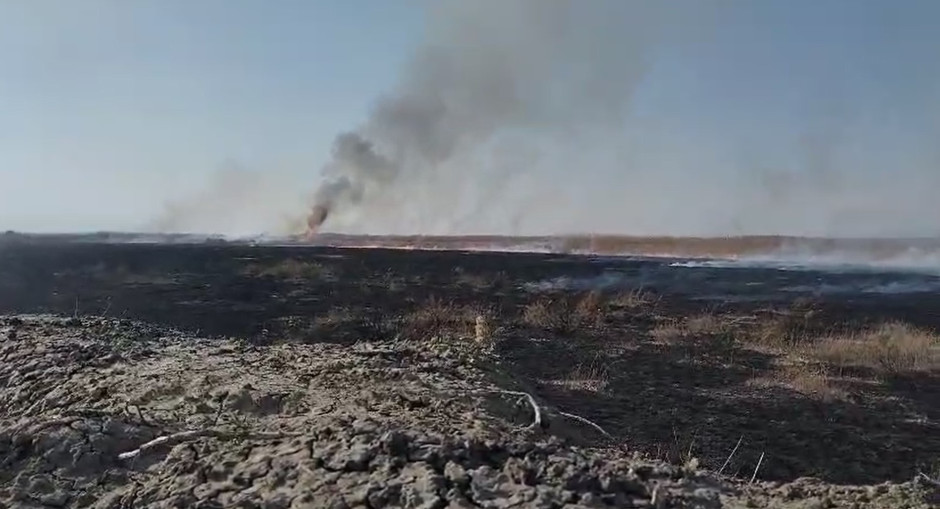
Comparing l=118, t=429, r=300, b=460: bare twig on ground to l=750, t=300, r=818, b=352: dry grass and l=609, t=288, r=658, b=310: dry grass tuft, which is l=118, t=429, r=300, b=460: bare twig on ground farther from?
l=609, t=288, r=658, b=310: dry grass tuft

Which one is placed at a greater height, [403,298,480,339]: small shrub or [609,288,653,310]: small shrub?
[609,288,653,310]: small shrub

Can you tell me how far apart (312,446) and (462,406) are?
188cm

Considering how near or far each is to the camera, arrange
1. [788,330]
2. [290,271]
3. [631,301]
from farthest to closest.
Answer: [290,271] → [631,301] → [788,330]

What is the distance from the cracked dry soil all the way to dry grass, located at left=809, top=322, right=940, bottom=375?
9.30m

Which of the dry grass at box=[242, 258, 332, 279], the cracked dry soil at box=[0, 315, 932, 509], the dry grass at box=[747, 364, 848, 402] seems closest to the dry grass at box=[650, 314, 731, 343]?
the dry grass at box=[747, 364, 848, 402]

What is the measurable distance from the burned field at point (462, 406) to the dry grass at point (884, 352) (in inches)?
2.9

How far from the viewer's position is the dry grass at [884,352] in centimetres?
1495

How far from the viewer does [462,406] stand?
21.5 ft

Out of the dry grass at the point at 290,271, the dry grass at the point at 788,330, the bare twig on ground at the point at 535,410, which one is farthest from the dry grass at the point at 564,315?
the dry grass at the point at 290,271

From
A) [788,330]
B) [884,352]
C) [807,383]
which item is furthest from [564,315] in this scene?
[807,383]

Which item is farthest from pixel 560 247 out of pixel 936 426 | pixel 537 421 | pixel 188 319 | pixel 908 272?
pixel 537 421

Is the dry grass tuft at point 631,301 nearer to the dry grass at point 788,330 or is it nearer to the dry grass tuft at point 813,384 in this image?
the dry grass at point 788,330

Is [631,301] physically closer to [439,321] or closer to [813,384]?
[439,321]

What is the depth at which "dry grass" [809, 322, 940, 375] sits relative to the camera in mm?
14953
